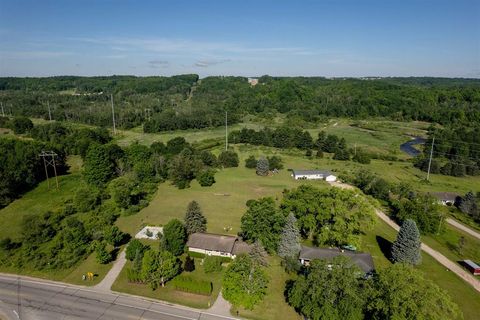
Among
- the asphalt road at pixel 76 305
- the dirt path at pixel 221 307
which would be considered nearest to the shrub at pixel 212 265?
the dirt path at pixel 221 307

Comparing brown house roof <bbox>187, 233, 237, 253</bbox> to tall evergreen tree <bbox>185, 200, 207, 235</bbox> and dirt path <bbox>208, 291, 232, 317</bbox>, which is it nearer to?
tall evergreen tree <bbox>185, 200, 207, 235</bbox>

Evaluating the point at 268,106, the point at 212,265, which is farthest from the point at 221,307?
the point at 268,106

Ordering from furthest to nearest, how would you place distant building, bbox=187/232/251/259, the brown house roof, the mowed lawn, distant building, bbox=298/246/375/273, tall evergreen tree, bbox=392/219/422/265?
the mowed lawn → the brown house roof → distant building, bbox=187/232/251/259 → tall evergreen tree, bbox=392/219/422/265 → distant building, bbox=298/246/375/273

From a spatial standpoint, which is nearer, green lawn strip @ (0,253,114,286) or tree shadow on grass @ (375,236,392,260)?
green lawn strip @ (0,253,114,286)

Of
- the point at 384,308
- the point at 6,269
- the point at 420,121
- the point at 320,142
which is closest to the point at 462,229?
the point at 384,308

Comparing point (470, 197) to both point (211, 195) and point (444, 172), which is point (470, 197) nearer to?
point (444, 172)

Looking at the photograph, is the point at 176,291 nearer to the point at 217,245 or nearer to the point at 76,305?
the point at 217,245

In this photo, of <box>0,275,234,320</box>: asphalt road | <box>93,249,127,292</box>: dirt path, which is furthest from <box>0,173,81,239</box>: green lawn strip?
<box>93,249,127,292</box>: dirt path
